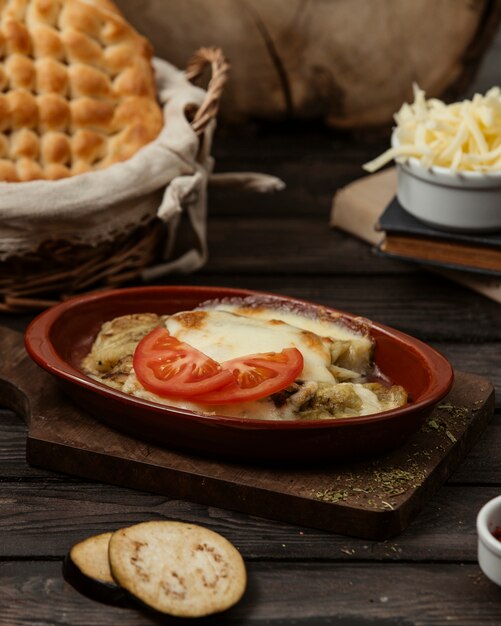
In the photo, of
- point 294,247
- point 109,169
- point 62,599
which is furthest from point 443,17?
point 62,599

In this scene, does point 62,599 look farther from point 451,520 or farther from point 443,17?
point 443,17

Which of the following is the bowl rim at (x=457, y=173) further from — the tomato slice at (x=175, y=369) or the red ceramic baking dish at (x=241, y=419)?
the tomato slice at (x=175, y=369)

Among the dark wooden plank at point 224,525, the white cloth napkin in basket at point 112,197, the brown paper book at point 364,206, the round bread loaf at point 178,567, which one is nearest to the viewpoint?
the round bread loaf at point 178,567

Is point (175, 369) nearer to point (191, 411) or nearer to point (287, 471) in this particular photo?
point (191, 411)

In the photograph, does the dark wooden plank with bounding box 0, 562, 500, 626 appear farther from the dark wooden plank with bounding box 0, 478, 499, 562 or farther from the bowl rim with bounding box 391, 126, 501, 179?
the bowl rim with bounding box 391, 126, 501, 179

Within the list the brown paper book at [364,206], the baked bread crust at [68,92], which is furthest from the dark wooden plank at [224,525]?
the brown paper book at [364,206]

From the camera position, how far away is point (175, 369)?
5.21 ft

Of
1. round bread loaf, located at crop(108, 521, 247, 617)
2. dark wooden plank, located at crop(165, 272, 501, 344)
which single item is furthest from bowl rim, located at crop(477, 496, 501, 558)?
dark wooden plank, located at crop(165, 272, 501, 344)

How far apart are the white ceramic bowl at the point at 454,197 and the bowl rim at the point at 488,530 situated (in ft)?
3.21

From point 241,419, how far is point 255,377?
2.6 inches

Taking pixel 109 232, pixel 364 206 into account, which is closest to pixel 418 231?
pixel 364 206

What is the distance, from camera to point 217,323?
171 centimetres

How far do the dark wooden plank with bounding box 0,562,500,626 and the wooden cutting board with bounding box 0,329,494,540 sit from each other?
0.28 feet

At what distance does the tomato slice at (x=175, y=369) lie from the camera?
1542mm
